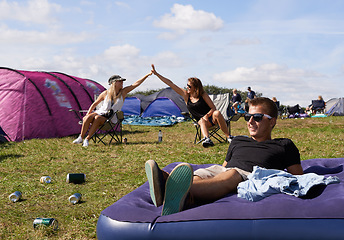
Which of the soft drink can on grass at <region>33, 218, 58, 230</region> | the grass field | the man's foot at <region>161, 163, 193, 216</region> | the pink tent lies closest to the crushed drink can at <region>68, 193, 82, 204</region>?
the grass field

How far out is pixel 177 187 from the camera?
8.34 ft

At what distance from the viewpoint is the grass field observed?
10.9 ft

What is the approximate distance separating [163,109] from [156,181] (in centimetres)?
1496

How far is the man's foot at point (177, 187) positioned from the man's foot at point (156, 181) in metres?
0.08

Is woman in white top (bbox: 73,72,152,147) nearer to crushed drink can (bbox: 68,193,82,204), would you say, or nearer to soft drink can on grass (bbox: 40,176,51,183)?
soft drink can on grass (bbox: 40,176,51,183)

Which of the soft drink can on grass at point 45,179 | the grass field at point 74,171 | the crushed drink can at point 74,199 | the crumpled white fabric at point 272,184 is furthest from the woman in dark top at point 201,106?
the crumpled white fabric at point 272,184

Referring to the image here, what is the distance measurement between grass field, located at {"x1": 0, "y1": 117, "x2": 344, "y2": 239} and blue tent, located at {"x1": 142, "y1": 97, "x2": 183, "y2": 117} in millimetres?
8345

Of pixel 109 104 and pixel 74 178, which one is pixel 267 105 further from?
A: pixel 109 104

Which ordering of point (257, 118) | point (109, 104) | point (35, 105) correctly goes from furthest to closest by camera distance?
point (35, 105) → point (109, 104) → point (257, 118)

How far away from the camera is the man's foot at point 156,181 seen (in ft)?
8.38

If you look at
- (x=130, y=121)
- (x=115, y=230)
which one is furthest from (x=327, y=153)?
(x=130, y=121)

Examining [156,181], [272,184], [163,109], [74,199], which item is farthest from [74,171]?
[163,109]

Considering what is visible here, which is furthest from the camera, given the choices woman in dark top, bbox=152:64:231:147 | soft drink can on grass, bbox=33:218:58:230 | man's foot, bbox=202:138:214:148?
woman in dark top, bbox=152:64:231:147

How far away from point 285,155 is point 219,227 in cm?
103
